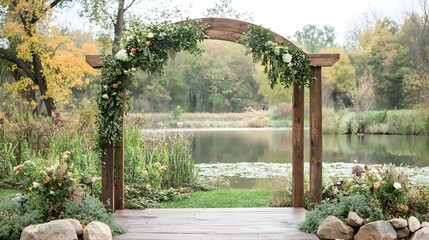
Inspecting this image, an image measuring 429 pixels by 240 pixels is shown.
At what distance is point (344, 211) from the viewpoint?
219 inches

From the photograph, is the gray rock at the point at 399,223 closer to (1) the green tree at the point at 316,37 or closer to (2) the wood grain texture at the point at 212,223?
(2) the wood grain texture at the point at 212,223

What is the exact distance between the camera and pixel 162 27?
6395 mm

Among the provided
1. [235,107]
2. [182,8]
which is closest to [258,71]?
[235,107]

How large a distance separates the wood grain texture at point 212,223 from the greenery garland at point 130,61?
3.29ft

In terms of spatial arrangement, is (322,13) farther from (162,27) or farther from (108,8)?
(162,27)

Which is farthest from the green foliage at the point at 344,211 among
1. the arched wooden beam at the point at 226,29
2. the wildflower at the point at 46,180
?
the wildflower at the point at 46,180

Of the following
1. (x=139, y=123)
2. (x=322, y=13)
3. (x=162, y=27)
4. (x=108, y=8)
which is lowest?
(x=139, y=123)

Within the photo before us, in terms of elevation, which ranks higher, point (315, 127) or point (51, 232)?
point (315, 127)

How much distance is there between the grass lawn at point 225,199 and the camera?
314 inches

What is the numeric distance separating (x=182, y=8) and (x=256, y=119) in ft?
31.0

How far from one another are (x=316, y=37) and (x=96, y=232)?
31.4m

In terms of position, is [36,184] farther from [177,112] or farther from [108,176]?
[177,112]

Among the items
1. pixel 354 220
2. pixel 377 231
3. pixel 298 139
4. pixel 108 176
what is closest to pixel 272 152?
pixel 298 139

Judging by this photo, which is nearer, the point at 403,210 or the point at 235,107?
the point at 403,210
